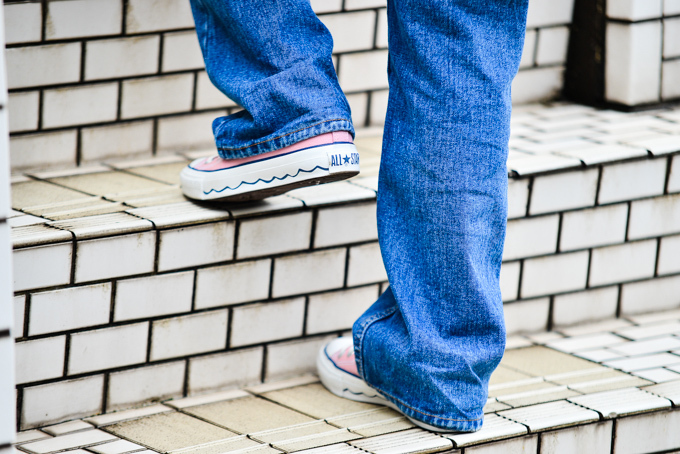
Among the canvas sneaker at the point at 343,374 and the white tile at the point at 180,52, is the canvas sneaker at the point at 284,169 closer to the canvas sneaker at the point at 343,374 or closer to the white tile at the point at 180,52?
the canvas sneaker at the point at 343,374

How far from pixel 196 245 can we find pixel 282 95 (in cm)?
31

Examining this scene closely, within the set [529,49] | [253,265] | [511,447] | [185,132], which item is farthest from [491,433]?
[529,49]

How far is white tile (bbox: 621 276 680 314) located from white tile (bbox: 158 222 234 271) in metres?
0.90

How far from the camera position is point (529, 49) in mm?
2236

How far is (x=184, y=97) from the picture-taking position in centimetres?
187

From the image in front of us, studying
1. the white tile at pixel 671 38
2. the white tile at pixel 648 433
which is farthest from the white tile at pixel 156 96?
the white tile at pixel 671 38

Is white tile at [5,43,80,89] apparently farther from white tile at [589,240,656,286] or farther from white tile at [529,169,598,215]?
white tile at [589,240,656,286]

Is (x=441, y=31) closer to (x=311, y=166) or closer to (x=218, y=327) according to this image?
(x=311, y=166)

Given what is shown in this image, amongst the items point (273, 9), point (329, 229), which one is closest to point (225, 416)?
point (329, 229)

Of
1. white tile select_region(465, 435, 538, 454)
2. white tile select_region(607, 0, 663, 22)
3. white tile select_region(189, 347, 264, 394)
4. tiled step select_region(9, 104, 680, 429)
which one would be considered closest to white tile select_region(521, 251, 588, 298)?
tiled step select_region(9, 104, 680, 429)

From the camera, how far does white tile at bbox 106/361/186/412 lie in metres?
1.46

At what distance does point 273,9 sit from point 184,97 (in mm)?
578

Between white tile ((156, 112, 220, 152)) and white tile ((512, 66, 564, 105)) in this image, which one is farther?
white tile ((512, 66, 564, 105))

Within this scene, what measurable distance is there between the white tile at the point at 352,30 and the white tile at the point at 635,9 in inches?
24.3
